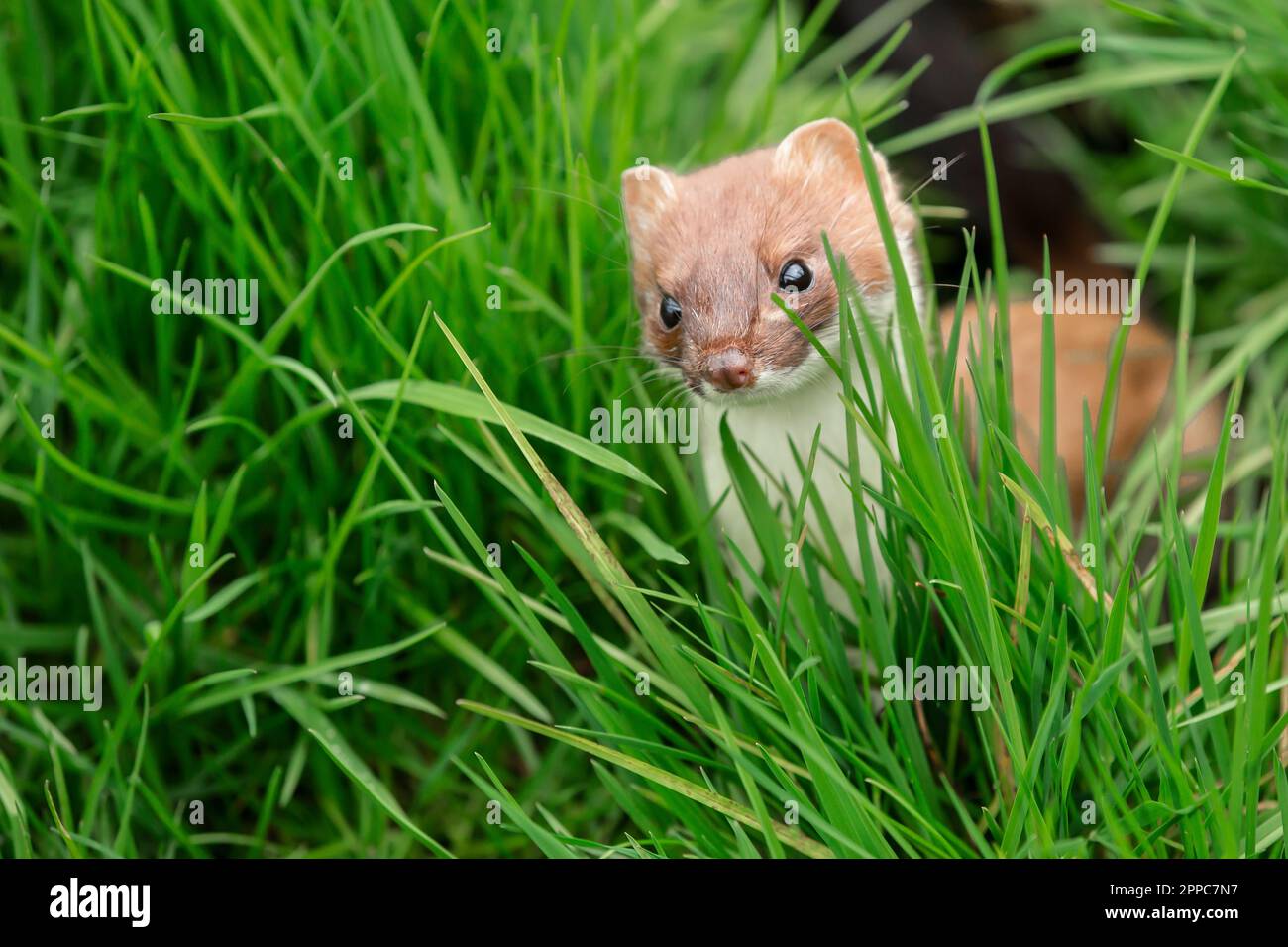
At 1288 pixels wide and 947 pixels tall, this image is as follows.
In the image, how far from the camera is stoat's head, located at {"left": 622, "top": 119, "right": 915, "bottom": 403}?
77.8 inches

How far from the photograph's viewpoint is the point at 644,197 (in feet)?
7.20

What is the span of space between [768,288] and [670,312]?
0.18 meters

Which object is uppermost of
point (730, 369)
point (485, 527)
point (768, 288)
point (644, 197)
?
point (644, 197)

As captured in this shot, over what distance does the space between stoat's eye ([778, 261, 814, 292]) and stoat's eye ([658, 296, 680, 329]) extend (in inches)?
7.2

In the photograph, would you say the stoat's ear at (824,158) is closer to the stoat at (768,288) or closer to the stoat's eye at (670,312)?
the stoat at (768,288)

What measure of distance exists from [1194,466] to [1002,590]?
3.34 ft

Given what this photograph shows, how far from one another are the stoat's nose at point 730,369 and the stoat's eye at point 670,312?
0.55ft

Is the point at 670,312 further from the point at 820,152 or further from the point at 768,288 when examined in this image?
the point at 820,152

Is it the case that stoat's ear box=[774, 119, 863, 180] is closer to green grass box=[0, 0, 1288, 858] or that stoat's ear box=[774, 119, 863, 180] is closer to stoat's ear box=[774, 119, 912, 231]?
stoat's ear box=[774, 119, 912, 231]

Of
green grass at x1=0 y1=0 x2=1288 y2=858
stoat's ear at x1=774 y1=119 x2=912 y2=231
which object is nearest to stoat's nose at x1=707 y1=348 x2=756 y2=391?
green grass at x1=0 y1=0 x2=1288 y2=858

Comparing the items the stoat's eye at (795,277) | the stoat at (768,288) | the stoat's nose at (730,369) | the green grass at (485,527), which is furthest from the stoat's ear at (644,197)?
the stoat's nose at (730,369)

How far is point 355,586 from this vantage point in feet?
7.42

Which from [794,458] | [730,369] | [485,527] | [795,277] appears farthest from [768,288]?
Answer: [485,527]
